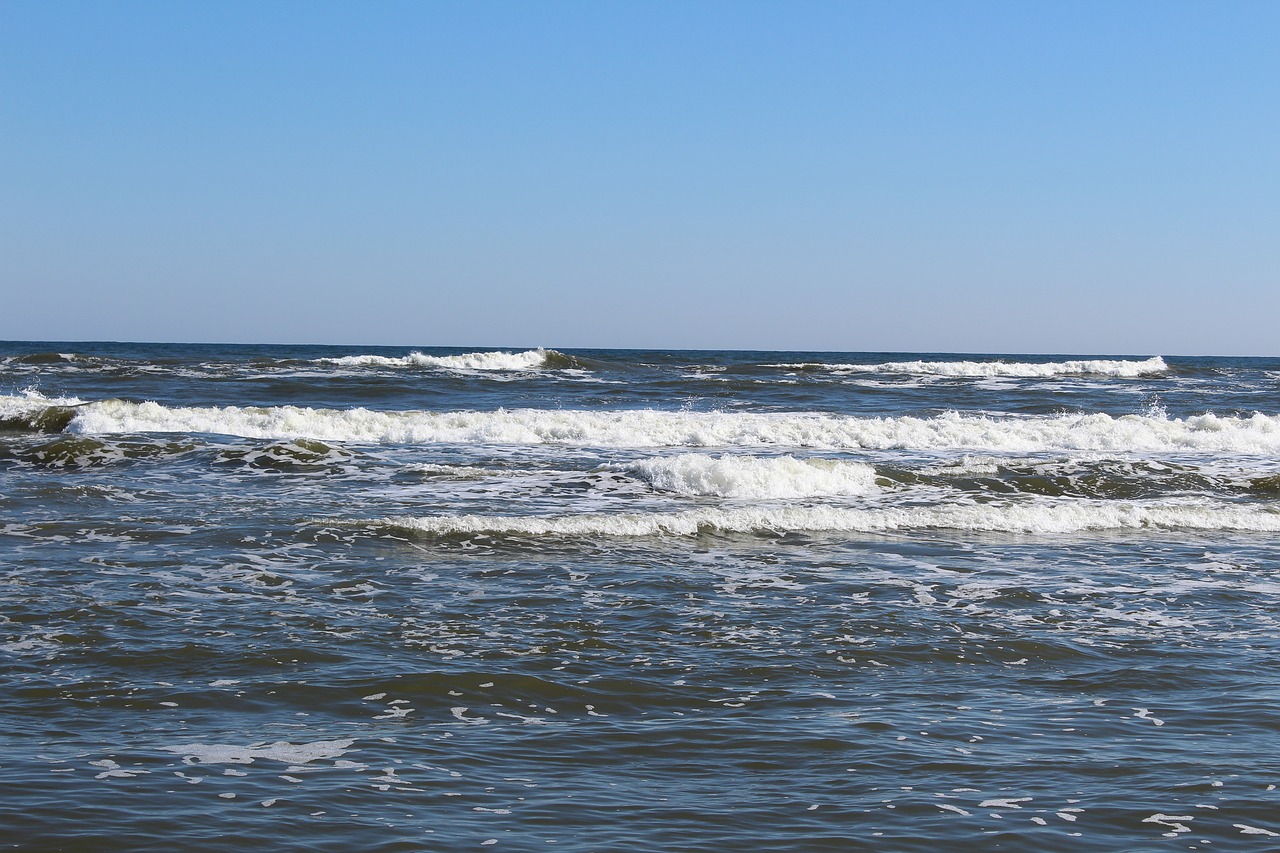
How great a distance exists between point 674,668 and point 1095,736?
7.12 ft

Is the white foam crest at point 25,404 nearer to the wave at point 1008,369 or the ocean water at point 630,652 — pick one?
the ocean water at point 630,652

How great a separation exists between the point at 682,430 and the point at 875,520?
9.35 m

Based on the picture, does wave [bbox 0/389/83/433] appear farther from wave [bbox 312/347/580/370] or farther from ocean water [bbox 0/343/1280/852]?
wave [bbox 312/347/580/370]

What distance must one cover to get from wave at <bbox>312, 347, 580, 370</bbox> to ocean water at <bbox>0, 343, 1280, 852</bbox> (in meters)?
27.8

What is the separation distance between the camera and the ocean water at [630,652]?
4102 millimetres

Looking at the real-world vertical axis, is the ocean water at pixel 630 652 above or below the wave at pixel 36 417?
below

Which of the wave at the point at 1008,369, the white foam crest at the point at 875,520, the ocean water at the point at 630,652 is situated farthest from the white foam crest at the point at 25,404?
the wave at the point at 1008,369

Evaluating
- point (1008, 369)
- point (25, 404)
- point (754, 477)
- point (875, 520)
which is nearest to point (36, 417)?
point (25, 404)

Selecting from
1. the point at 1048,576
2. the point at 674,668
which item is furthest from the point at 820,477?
the point at 674,668

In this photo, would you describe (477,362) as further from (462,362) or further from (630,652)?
(630,652)

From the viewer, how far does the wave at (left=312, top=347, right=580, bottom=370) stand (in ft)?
142

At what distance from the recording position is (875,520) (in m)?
11.1

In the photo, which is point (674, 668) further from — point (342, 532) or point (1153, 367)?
point (1153, 367)

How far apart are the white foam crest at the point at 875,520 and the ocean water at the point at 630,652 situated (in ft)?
0.19
